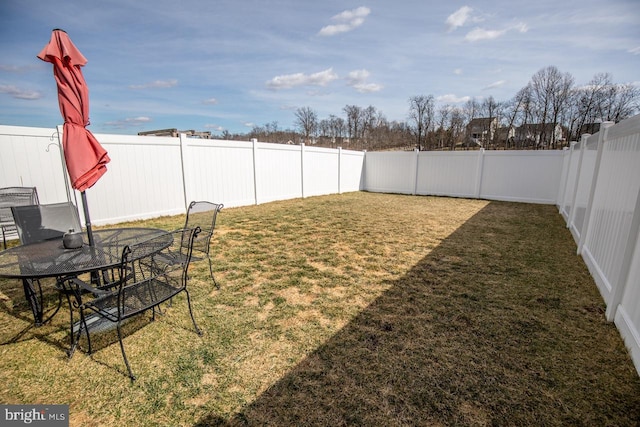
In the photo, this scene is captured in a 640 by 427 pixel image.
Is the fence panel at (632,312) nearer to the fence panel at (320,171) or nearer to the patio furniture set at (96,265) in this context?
the patio furniture set at (96,265)

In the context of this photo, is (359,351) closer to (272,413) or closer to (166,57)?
(272,413)

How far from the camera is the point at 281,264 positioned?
167 inches

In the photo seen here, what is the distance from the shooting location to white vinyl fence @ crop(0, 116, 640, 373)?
2.78 metres

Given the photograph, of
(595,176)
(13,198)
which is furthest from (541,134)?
(13,198)

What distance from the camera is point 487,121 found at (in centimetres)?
3431

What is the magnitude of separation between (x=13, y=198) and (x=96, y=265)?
15.2ft

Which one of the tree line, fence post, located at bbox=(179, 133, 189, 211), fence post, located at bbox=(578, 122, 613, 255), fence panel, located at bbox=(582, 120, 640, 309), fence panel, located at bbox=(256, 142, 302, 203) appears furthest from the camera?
the tree line

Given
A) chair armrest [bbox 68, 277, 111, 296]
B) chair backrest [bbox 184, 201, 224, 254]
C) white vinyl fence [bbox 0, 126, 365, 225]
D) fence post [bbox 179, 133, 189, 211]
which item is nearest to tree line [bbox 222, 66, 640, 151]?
white vinyl fence [bbox 0, 126, 365, 225]

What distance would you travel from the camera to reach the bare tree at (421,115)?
3466 cm

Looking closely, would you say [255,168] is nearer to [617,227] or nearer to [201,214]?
[201,214]

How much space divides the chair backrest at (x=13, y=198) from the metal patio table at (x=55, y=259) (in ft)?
9.73

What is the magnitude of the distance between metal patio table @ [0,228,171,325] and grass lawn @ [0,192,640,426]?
74cm

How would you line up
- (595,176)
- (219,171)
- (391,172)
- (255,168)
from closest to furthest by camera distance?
(595,176) < (219,171) < (255,168) < (391,172)

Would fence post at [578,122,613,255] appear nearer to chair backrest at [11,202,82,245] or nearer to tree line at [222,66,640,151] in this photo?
chair backrest at [11,202,82,245]
